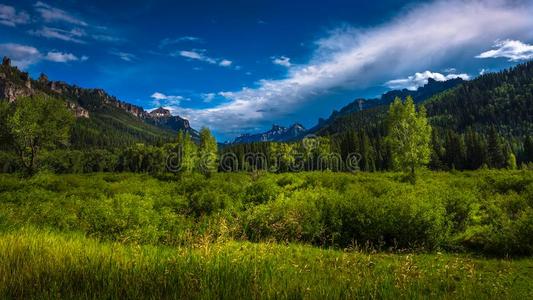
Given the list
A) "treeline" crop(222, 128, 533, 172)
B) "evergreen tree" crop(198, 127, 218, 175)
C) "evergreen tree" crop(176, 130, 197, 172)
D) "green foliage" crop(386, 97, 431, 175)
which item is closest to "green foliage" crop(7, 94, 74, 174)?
"evergreen tree" crop(176, 130, 197, 172)

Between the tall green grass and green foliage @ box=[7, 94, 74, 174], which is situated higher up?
green foliage @ box=[7, 94, 74, 174]

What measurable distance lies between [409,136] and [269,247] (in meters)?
35.7

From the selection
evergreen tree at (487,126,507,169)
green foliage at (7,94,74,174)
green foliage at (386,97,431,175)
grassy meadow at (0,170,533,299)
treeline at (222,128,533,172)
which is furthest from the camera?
evergreen tree at (487,126,507,169)

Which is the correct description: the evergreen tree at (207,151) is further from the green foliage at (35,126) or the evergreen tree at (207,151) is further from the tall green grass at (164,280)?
the tall green grass at (164,280)

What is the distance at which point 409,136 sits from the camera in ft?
132

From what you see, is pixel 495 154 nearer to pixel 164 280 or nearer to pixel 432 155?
pixel 432 155

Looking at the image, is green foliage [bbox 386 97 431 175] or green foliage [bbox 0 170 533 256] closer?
green foliage [bbox 0 170 533 256]

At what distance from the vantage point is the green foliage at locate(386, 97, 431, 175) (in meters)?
39.2

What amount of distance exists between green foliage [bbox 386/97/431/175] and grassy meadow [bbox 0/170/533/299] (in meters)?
12.5

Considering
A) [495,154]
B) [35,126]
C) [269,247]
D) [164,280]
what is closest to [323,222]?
[269,247]

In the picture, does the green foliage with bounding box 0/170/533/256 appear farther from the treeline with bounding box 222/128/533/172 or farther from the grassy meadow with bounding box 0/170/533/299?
the treeline with bounding box 222/128/533/172

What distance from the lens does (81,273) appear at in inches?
202

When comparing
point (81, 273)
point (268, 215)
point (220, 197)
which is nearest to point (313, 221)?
point (268, 215)

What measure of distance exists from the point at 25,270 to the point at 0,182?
97.6ft
